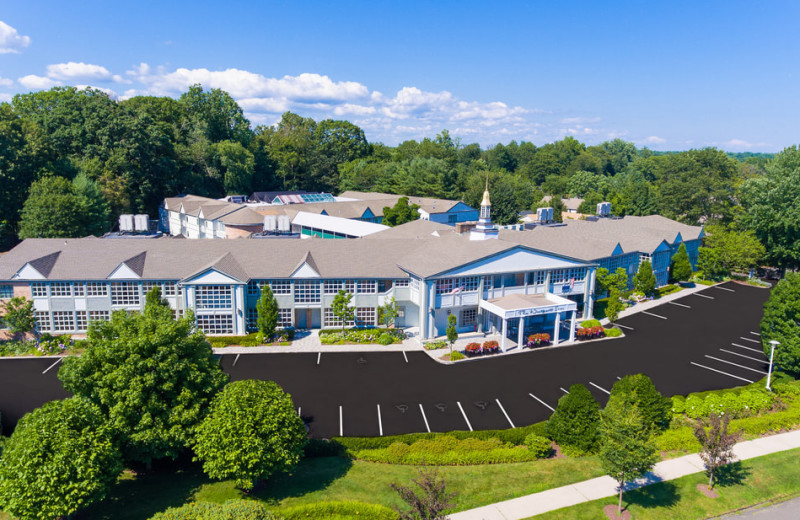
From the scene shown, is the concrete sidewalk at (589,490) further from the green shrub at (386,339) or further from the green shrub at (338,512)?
the green shrub at (386,339)

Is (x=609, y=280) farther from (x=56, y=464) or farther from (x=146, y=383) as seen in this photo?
(x=56, y=464)

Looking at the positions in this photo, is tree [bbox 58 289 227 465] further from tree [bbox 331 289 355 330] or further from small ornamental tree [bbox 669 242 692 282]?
small ornamental tree [bbox 669 242 692 282]

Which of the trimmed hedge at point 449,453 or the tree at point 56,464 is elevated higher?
the tree at point 56,464

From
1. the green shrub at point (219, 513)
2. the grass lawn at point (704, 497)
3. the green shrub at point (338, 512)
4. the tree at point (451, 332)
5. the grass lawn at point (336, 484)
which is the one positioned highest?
the green shrub at point (219, 513)

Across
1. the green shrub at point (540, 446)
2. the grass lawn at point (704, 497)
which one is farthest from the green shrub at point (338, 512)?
the green shrub at point (540, 446)

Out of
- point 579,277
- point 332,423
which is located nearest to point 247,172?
point 579,277

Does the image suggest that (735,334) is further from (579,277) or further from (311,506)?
(311,506)

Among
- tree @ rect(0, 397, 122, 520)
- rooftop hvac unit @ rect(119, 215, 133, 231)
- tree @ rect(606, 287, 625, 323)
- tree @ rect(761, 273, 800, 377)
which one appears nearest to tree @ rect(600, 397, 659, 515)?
tree @ rect(0, 397, 122, 520)
